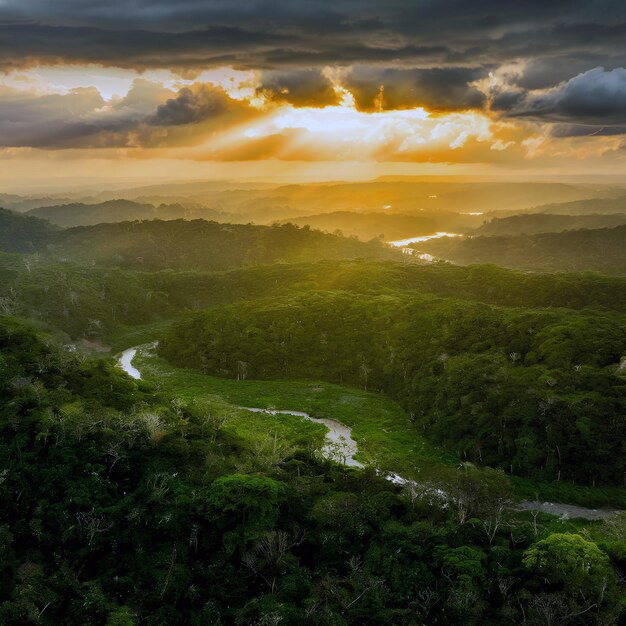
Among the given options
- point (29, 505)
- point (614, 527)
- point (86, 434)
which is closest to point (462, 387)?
point (614, 527)

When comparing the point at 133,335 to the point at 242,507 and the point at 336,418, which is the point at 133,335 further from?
the point at 242,507

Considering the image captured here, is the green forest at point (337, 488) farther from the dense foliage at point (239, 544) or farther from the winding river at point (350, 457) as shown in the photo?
the winding river at point (350, 457)

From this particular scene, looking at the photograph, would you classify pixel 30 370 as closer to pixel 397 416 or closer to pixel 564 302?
pixel 397 416

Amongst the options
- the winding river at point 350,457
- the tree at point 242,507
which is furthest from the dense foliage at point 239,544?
the winding river at point 350,457

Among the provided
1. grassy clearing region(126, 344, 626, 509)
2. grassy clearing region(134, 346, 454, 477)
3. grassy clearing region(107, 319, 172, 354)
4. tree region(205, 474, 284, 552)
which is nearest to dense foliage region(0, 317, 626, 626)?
tree region(205, 474, 284, 552)

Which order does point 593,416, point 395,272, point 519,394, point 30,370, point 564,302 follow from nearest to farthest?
point 30,370 → point 593,416 → point 519,394 → point 564,302 → point 395,272

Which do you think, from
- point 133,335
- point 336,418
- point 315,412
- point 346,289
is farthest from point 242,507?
point 133,335
